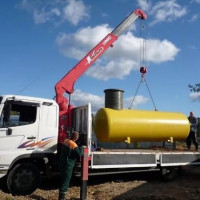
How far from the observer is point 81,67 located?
1165 centimetres

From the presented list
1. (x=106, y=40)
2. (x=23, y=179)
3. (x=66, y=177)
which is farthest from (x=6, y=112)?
(x=106, y=40)

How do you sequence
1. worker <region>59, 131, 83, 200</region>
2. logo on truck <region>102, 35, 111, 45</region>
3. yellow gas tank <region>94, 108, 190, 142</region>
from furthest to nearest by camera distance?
logo on truck <region>102, 35, 111, 45</region> < yellow gas tank <region>94, 108, 190, 142</region> < worker <region>59, 131, 83, 200</region>

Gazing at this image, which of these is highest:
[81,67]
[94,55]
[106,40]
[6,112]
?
[106,40]

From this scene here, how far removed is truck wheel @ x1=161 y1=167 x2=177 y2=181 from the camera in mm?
11117

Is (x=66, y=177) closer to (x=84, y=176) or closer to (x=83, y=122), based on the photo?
(x=84, y=176)

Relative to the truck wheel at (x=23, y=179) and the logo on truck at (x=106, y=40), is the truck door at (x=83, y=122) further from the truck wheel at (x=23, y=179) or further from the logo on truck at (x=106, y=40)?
the logo on truck at (x=106, y=40)

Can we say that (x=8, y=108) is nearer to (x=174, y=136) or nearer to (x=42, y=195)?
(x=42, y=195)

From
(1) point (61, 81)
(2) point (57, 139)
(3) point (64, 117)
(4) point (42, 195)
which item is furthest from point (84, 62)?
(4) point (42, 195)

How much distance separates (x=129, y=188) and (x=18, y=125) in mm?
3724

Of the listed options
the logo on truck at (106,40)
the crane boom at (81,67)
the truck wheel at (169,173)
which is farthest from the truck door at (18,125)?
the truck wheel at (169,173)

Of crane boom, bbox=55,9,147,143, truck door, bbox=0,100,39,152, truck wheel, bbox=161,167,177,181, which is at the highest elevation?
crane boom, bbox=55,9,147,143

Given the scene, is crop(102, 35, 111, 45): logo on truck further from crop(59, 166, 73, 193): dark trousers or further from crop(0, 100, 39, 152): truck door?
crop(59, 166, 73, 193): dark trousers

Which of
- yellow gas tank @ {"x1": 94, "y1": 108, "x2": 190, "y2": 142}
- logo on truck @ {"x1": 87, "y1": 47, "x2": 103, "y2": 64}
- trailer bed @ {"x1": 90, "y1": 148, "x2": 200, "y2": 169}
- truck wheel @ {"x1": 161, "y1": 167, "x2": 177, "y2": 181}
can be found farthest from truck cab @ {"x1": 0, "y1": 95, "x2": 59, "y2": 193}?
truck wheel @ {"x1": 161, "y1": 167, "x2": 177, "y2": 181}

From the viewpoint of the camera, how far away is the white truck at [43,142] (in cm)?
871
